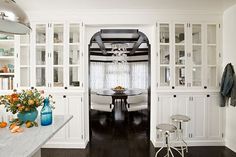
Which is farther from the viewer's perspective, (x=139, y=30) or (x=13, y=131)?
(x=139, y=30)

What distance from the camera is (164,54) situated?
317cm

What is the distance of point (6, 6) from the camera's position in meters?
1.19

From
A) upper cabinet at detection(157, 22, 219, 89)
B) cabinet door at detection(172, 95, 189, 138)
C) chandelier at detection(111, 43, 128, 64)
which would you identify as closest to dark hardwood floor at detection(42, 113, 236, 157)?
cabinet door at detection(172, 95, 189, 138)

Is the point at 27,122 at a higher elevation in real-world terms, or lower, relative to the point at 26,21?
lower

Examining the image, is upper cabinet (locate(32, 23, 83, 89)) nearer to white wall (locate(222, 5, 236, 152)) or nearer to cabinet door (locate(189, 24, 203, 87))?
cabinet door (locate(189, 24, 203, 87))

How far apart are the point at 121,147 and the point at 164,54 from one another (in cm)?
208

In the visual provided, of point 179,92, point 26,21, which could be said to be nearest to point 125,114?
point 179,92

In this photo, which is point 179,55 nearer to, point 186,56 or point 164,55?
point 186,56

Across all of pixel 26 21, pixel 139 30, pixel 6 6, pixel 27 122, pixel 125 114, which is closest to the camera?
pixel 6 6

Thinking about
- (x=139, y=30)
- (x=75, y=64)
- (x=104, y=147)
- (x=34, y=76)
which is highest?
(x=139, y=30)

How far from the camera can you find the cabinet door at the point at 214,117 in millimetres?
3148

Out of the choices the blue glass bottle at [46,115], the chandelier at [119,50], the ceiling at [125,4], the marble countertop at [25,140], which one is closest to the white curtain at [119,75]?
the chandelier at [119,50]

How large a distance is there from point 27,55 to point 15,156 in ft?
8.68

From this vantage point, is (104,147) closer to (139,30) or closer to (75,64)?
(75,64)
